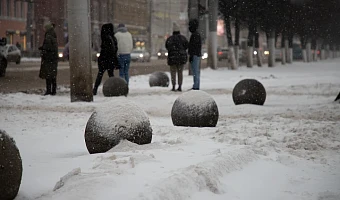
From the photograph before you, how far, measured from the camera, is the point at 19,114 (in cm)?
1297

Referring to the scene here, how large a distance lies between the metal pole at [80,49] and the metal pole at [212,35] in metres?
20.5

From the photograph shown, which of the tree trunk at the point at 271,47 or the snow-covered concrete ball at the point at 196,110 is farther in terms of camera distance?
the tree trunk at the point at 271,47

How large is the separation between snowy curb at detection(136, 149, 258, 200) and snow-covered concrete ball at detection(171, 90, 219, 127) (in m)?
3.28

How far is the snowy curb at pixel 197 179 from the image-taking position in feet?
18.6

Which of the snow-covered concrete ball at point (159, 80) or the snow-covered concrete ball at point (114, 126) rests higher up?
the snow-covered concrete ball at point (159, 80)

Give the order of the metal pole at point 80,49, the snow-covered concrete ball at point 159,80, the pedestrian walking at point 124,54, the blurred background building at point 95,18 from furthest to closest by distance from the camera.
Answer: the blurred background building at point 95,18
the snow-covered concrete ball at point 159,80
the pedestrian walking at point 124,54
the metal pole at point 80,49

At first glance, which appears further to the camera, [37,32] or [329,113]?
[37,32]

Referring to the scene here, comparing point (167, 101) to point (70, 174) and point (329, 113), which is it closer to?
point (329, 113)

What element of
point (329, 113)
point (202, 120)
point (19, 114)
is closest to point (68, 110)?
point (19, 114)

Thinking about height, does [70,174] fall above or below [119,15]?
below

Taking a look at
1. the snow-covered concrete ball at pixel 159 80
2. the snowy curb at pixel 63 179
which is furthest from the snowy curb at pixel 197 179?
the snow-covered concrete ball at pixel 159 80

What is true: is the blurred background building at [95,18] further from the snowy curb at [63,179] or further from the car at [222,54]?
the snowy curb at [63,179]

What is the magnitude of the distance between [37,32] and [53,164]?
66.9m

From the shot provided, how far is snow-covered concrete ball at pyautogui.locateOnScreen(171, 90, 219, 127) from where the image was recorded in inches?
439
